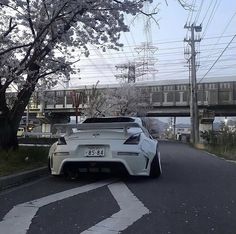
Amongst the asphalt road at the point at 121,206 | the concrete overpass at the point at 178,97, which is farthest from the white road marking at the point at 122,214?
the concrete overpass at the point at 178,97

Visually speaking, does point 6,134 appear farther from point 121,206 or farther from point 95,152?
point 121,206

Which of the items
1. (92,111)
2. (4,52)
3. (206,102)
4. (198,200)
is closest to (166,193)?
(198,200)

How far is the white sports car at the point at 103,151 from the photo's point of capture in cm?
942

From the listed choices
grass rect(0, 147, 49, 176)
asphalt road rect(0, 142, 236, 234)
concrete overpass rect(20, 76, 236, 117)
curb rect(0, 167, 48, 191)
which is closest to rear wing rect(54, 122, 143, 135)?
asphalt road rect(0, 142, 236, 234)

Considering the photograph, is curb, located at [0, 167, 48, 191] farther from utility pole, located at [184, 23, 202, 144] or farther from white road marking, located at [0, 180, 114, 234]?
utility pole, located at [184, 23, 202, 144]

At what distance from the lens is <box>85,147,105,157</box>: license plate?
31.0ft

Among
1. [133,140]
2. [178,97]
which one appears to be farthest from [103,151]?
[178,97]

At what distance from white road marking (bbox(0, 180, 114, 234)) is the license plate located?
0.75 meters

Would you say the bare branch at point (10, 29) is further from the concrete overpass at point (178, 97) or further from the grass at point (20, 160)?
the concrete overpass at point (178, 97)

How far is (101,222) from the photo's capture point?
242 inches

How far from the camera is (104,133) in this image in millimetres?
9773

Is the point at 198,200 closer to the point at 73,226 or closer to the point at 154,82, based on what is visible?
the point at 73,226

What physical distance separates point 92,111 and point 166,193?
35.4m

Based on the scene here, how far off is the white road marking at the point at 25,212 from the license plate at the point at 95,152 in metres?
0.75
